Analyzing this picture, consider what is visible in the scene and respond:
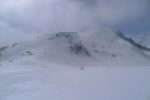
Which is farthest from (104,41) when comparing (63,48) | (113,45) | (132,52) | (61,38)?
(63,48)

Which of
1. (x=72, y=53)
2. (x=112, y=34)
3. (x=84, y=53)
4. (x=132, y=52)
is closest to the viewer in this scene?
(x=72, y=53)

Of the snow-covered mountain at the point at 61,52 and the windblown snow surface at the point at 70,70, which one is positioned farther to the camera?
the snow-covered mountain at the point at 61,52

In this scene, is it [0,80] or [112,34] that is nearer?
[0,80]

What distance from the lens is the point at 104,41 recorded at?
552 ft

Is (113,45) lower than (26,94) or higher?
lower

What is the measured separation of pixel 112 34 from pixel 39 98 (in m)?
181

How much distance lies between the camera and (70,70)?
2122 inches

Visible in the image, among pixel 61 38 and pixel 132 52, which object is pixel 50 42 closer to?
pixel 61 38

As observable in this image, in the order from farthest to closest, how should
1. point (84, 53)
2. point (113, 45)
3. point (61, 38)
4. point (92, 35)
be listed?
point (92, 35) < point (113, 45) < point (61, 38) < point (84, 53)

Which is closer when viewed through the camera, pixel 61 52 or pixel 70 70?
pixel 70 70

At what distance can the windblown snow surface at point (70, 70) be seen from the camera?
22.3m

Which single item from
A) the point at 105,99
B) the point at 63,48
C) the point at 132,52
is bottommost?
the point at 132,52

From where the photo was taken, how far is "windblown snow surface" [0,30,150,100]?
880 inches

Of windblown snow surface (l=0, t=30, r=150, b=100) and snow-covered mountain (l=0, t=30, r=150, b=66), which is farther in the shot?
snow-covered mountain (l=0, t=30, r=150, b=66)
